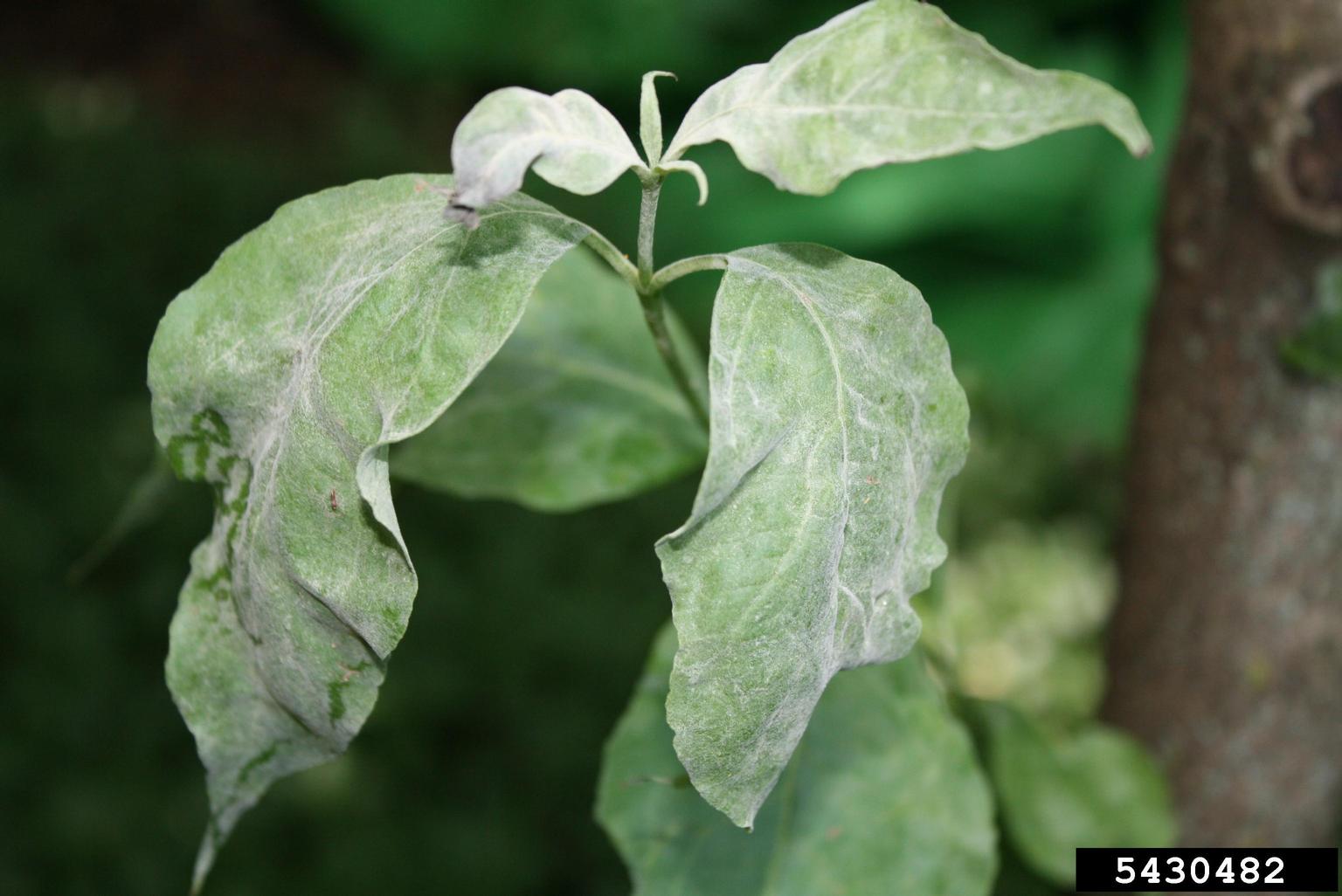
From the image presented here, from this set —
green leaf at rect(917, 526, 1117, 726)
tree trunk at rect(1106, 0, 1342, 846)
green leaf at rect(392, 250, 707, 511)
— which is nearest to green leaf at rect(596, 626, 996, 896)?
green leaf at rect(392, 250, 707, 511)

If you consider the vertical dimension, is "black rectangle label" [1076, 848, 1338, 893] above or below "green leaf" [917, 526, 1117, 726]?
above

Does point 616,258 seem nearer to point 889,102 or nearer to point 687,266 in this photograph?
point 687,266

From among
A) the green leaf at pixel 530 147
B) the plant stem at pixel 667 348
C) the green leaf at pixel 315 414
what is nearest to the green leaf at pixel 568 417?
the plant stem at pixel 667 348

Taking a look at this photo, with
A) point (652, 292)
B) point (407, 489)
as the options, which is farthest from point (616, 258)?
point (407, 489)

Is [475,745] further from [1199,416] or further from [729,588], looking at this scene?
[729,588]

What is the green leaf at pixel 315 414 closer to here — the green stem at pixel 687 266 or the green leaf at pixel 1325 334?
the green stem at pixel 687 266

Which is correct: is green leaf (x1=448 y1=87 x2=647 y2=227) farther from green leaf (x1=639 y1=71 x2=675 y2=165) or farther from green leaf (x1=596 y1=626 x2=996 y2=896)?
green leaf (x1=596 y1=626 x2=996 y2=896)
